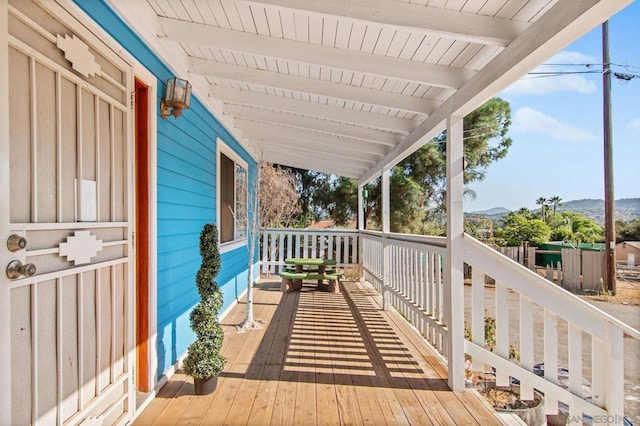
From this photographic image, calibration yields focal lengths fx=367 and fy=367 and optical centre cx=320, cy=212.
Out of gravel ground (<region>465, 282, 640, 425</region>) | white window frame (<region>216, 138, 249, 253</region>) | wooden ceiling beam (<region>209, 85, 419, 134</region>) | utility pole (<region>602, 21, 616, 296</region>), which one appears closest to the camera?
gravel ground (<region>465, 282, 640, 425</region>)

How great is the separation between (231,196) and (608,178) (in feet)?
29.3

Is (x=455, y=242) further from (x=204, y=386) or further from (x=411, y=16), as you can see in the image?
(x=204, y=386)

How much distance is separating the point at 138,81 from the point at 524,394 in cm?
329

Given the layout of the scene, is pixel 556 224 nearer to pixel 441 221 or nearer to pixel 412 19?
pixel 441 221

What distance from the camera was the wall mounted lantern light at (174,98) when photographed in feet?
8.78

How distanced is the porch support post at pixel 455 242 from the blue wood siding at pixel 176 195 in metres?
2.12

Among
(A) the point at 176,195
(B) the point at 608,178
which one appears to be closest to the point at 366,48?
(A) the point at 176,195

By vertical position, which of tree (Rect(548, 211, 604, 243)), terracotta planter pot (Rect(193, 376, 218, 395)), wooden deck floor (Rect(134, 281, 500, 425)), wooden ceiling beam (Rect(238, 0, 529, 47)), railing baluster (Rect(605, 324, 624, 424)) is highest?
wooden ceiling beam (Rect(238, 0, 529, 47))

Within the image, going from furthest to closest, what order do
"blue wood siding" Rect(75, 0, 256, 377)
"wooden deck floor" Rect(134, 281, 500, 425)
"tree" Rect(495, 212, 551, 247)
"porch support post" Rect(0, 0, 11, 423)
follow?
"tree" Rect(495, 212, 551, 247) → "blue wood siding" Rect(75, 0, 256, 377) → "wooden deck floor" Rect(134, 281, 500, 425) → "porch support post" Rect(0, 0, 11, 423)

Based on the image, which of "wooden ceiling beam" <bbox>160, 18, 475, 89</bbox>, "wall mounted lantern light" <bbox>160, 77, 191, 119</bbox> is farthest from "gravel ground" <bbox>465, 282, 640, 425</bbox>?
"wall mounted lantern light" <bbox>160, 77, 191, 119</bbox>

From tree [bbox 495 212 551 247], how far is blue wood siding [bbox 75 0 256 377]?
10365 mm

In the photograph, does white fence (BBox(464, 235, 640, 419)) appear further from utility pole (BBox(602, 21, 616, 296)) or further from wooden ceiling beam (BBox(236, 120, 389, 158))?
utility pole (BBox(602, 21, 616, 296))

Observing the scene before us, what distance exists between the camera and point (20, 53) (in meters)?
1.33

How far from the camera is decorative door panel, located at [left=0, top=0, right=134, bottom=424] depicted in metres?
1.33
